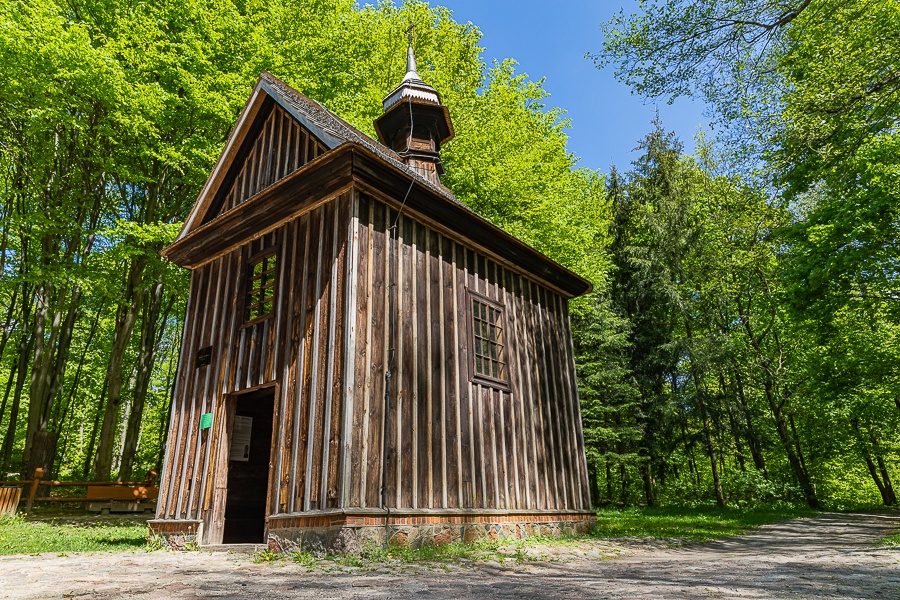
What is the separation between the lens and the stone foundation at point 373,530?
21.2 ft

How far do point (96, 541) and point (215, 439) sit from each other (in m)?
2.49

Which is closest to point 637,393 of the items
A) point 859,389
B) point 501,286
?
point 859,389

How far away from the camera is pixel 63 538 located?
8992mm

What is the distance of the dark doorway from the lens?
10.0 meters

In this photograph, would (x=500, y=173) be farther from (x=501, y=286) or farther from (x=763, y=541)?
(x=763, y=541)

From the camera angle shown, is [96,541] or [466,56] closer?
[96,541]

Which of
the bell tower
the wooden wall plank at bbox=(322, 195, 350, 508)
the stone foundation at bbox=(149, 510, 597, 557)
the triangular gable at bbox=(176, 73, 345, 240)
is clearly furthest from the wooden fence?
the bell tower

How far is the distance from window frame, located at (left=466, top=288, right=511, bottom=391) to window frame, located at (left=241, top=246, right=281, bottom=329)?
10.5ft

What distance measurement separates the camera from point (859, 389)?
20.4 metres

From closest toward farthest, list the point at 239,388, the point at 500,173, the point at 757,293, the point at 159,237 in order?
1. the point at 239,388
2. the point at 159,237
3. the point at 500,173
4. the point at 757,293

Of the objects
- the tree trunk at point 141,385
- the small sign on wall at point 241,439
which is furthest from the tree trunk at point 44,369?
the small sign on wall at point 241,439

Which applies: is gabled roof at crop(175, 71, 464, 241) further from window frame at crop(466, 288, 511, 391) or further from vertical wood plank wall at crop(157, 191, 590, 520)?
window frame at crop(466, 288, 511, 391)

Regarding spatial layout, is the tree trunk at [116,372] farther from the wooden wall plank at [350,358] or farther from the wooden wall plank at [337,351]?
the wooden wall plank at [350,358]

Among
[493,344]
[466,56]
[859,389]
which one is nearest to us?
[493,344]
